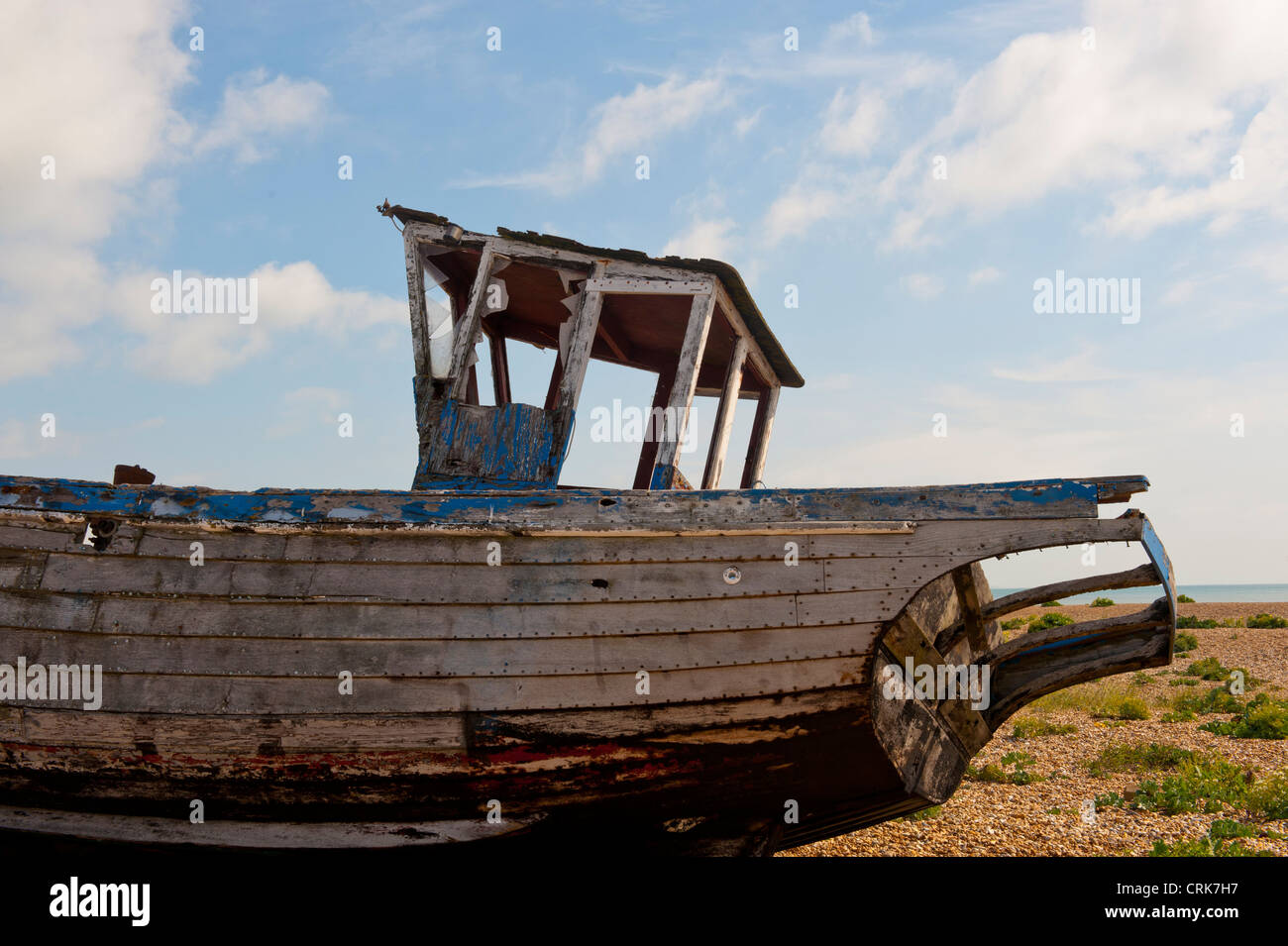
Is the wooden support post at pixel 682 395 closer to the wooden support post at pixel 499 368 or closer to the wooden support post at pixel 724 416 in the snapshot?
the wooden support post at pixel 724 416

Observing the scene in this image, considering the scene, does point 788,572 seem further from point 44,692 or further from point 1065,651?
point 44,692

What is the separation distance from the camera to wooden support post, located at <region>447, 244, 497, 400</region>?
522cm

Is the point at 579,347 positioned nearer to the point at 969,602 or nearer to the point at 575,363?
the point at 575,363

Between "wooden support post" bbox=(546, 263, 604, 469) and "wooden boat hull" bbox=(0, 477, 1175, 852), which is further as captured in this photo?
"wooden support post" bbox=(546, 263, 604, 469)

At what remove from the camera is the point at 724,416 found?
605 cm

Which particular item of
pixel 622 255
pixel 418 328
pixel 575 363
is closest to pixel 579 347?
pixel 575 363

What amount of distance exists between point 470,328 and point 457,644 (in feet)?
7.80

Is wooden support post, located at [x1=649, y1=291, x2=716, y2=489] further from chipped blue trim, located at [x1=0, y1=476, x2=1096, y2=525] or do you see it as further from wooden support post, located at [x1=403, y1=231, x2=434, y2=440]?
wooden support post, located at [x1=403, y1=231, x2=434, y2=440]

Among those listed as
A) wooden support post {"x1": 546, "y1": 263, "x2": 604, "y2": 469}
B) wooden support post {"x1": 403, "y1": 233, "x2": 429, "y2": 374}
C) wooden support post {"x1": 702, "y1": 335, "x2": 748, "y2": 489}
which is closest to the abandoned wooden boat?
wooden support post {"x1": 546, "y1": 263, "x2": 604, "y2": 469}

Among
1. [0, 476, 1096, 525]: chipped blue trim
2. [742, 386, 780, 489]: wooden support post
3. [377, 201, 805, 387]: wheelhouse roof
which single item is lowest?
[0, 476, 1096, 525]: chipped blue trim

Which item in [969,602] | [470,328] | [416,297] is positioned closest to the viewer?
[969,602]

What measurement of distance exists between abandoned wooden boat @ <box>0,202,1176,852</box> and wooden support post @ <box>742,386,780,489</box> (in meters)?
3.19
